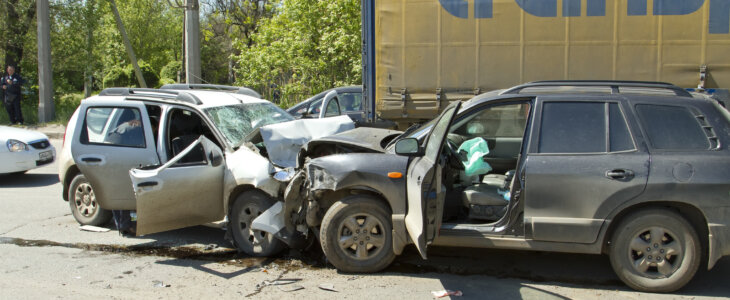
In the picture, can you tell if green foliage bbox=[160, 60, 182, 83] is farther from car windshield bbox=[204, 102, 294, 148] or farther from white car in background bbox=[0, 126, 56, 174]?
car windshield bbox=[204, 102, 294, 148]

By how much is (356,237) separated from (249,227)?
1298 mm

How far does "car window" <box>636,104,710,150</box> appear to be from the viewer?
5.02 metres

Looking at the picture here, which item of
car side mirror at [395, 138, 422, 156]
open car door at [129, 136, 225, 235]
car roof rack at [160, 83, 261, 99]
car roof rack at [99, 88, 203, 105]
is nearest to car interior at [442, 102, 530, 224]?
car side mirror at [395, 138, 422, 156]

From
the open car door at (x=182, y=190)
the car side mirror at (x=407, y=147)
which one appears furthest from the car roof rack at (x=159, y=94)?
the car side mirror at (x=407, y=147)

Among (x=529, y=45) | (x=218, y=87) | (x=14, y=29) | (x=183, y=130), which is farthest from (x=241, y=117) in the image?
(x=14, y=29)

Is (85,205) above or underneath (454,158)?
underneath

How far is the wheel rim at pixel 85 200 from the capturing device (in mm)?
7531

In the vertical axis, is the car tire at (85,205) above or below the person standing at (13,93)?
below

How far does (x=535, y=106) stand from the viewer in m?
5.39

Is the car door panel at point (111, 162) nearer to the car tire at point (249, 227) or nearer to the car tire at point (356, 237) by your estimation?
the car tire at point (249, 227)

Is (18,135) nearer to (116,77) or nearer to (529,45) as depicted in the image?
(529,45)

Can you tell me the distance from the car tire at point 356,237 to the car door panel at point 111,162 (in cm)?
255

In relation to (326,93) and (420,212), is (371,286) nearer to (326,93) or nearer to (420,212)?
(420,212)

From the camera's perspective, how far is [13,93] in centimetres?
1853
